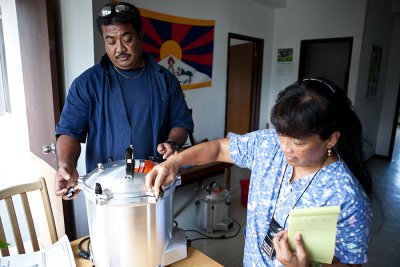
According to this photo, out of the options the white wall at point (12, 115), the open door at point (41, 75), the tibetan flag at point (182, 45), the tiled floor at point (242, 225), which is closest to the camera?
the open door at point (41, 75)

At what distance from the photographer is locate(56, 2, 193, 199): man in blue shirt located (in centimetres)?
113

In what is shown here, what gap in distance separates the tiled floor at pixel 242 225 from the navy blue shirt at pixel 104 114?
1.25 meters

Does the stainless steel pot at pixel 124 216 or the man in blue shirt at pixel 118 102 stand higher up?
the man in blue shirt at pixel 118 102

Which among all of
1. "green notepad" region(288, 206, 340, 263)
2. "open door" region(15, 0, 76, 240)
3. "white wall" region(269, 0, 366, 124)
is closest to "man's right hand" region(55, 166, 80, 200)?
"green notepad" region(288, 206, 340, 263)

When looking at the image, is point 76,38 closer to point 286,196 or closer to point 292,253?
point 286,196

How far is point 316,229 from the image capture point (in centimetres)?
65

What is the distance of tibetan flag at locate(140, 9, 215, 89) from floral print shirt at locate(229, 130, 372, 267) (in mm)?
2073

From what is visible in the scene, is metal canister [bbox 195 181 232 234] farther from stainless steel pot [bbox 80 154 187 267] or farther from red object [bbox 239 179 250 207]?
stainless steel pot [bbox 80 154 187 267]

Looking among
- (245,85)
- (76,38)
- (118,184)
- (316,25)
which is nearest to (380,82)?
(316,25)

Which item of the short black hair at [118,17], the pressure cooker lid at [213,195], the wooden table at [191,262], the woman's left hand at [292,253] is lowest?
the pressure cooker lid at [213,195]

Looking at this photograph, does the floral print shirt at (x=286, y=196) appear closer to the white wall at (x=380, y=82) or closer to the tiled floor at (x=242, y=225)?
the tiled floor at (x=242, y=225)

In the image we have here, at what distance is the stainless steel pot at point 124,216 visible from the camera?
0.71 metres

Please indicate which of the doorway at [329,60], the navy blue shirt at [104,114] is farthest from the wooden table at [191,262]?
the doorway at [329,60]

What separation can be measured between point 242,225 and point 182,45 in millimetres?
2022
